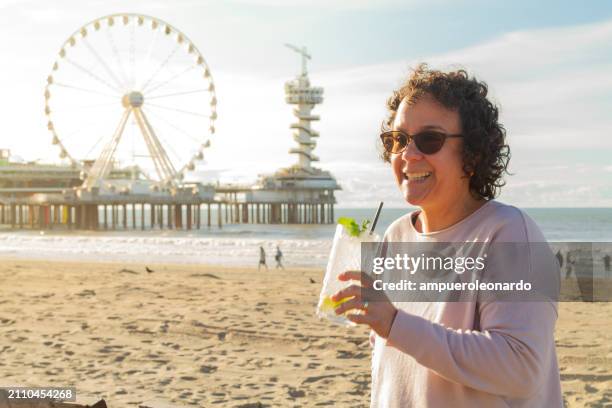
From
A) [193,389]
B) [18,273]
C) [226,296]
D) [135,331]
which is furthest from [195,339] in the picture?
→ [18,273]

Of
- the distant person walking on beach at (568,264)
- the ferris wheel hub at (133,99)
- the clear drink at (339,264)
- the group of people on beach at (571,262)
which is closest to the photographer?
the clear drink at (339,264)

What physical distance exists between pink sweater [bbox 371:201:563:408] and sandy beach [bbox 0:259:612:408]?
194 centimetres

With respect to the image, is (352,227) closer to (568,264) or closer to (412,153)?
(412,153)

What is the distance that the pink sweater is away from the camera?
4.23ft

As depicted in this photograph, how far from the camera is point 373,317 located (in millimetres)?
1311

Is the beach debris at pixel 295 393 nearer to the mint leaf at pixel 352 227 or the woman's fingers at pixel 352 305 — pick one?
the mint leaf at pixel 352 227

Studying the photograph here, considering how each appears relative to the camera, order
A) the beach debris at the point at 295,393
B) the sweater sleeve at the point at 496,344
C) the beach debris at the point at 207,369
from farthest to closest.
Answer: the beach debris at the point at 207,369 → the beach debris at the point at 295,393 → the sweater sleeve at the point at 496,344

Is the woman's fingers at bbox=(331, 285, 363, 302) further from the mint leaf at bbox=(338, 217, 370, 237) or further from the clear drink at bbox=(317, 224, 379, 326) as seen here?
the mint leaf at bbox=(338, 217, 370, 237)

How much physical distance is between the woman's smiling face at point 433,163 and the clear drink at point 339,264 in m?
0.14

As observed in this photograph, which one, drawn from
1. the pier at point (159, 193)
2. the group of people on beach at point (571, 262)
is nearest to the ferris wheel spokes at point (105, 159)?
the pier at point (159, 193)

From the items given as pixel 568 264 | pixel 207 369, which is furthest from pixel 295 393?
pixel 568 264

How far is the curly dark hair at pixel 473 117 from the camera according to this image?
1482 millimetres

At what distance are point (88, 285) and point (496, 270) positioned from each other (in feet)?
38.7

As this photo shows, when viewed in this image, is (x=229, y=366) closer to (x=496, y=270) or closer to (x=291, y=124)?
(x=496, y=270)
